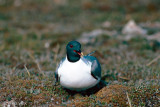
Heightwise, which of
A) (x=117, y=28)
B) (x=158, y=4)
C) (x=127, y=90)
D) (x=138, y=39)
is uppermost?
(x=158, y=4)

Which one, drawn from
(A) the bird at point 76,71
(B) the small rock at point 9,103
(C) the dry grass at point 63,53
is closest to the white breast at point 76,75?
(A) the bird at point 76,71

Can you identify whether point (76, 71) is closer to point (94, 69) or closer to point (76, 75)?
point (76, 75)

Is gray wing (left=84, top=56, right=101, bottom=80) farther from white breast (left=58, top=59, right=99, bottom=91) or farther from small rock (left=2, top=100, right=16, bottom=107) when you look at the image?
small rock (left=2, top=100, right=16, bottom=107)

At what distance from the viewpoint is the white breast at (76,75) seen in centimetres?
514

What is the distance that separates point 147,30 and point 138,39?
2.85 metres

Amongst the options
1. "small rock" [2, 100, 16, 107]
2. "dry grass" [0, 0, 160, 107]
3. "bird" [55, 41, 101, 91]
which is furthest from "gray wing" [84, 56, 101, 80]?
"small rock" [2, 100, 16, 107]

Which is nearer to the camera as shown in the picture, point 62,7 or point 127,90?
point 127,90

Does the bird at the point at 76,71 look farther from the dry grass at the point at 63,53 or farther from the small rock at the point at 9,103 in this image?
the small rock at the point at 9,103

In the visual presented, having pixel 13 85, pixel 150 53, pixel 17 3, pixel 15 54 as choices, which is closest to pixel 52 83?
pixel 13 85

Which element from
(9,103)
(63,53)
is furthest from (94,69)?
(63,53)

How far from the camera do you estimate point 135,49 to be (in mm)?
10922

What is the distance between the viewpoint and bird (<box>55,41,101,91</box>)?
5.16m

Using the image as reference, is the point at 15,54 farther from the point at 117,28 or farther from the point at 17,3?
the point at 17,3

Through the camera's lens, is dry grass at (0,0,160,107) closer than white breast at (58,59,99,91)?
No
